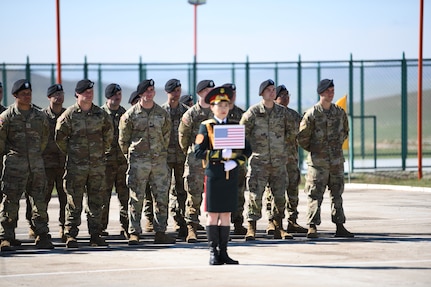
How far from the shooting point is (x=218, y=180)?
42.3ft

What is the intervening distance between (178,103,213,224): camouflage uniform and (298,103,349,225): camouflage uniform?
4.95 feet

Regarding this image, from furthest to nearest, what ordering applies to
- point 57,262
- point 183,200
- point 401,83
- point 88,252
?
point 401,83, point 183,200, point 88,252, point 57,262

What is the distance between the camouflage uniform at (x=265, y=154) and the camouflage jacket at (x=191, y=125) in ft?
1.95

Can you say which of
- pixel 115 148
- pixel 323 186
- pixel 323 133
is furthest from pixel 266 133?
pixel 115 148

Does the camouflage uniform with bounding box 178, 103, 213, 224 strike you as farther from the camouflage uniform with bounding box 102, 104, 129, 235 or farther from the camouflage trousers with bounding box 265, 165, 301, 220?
the camouflage trousers with bounding box 265, 165, 301, 220

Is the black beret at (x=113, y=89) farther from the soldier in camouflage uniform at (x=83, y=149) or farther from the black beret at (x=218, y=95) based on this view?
the black beret at (x=218, y=95)

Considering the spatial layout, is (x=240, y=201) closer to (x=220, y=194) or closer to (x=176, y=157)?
(x=176, y=157)

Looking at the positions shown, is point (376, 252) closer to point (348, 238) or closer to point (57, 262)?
point (348, 238)

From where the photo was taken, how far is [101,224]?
15594mm

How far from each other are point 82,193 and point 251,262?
3.23 meters

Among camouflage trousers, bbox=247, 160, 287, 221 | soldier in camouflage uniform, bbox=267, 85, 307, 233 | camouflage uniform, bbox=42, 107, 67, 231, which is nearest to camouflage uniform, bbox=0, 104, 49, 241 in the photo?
camouflage uniform, bbox=42, 107, 67, 231

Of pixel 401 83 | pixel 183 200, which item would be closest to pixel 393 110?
pixel 401 83

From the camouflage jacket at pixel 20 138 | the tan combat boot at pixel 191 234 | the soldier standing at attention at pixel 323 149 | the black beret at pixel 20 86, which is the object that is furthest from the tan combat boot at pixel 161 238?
the black beret at pixel 20 86

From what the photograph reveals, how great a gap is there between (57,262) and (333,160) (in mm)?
4662
